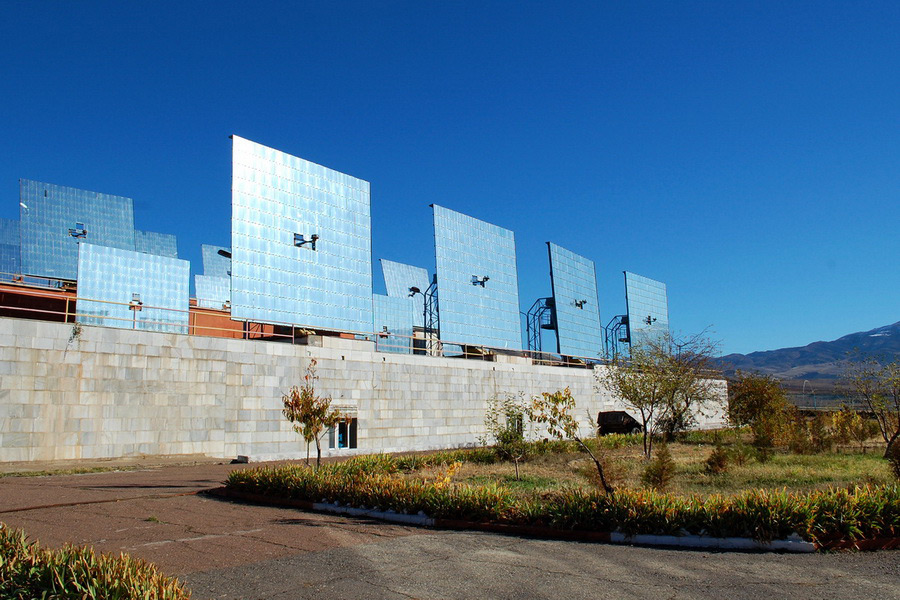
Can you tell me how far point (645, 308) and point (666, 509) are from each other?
145 feet

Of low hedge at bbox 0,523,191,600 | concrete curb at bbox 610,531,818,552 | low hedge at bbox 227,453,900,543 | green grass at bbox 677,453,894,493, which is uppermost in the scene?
low hedge at bbox 0,523,191,600

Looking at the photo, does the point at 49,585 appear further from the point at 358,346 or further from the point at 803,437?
the point at 803,437

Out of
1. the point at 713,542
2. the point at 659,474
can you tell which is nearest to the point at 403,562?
the point at 713,542

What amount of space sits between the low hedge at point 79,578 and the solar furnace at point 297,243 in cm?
1640

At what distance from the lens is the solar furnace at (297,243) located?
22594mm

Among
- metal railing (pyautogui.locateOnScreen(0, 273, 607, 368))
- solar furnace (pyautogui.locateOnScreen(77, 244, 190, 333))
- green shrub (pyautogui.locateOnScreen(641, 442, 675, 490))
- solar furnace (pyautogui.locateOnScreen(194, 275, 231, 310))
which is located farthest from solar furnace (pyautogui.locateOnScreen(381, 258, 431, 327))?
green shrub (pyautogui.locateOnScreen(641, 442, 675, 490))

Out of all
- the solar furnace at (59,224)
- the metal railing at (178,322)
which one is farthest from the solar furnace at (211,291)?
the solar furnace at (59,224)

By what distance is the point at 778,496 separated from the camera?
9.01 m

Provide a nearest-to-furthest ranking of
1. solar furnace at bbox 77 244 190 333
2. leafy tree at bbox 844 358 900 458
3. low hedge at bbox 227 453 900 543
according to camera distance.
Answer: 1. low hedge at bbox 227 453 900 543
2. leafy tree at bbox 844 358 900 458
3. solar furnace at bbox 77 244 190 333

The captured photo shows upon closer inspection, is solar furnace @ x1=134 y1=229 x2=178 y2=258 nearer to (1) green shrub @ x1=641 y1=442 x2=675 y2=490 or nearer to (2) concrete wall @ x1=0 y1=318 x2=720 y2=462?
(2) concrete wall @ x1=0 y1=318 x2=720 y2=462

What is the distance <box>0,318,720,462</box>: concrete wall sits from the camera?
17.7 meters

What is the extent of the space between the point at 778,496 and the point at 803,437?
18685 millimetres

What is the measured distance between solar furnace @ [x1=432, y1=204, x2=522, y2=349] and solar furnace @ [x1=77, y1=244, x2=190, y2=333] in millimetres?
11544

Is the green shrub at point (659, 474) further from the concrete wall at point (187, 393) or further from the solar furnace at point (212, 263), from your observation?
the solar furnace at point (212, 263)
